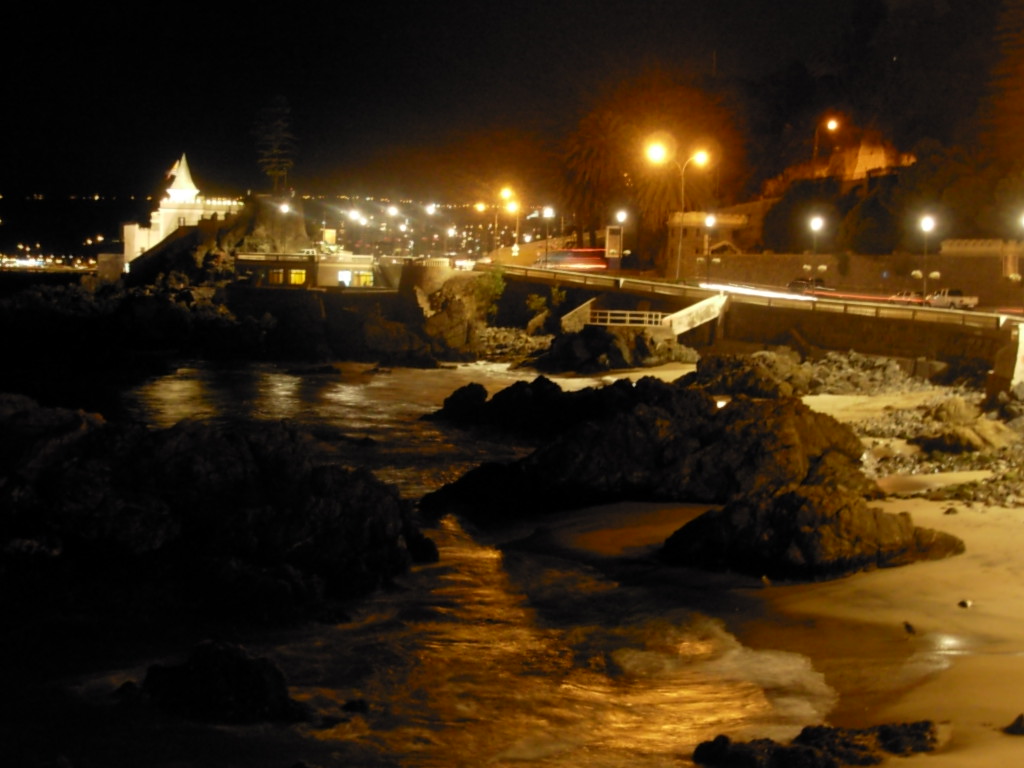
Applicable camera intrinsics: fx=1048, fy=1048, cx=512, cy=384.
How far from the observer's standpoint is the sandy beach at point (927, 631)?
788 cm

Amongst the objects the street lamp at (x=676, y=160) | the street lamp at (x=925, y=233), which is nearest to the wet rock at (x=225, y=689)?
the street lamp at (x=676, y=160)

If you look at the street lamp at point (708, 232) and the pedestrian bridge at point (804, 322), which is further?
the street lamp at point (708, 232)

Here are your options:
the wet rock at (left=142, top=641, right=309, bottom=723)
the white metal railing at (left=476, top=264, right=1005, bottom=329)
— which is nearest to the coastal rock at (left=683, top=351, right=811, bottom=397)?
the white metal railing at (left=476, top=264, right=1005, bottom=329)

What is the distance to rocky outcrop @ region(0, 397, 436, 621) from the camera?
38.0 feet

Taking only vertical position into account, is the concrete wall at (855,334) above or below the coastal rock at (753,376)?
above

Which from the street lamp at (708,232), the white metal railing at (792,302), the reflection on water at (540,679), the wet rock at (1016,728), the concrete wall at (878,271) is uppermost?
the street lamp at (708,232)

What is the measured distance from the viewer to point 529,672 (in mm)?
9555

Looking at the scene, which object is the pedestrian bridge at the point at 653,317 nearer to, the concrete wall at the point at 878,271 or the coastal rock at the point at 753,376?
the coastal rock at the point at 753,376

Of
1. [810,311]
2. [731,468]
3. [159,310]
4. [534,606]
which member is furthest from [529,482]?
[159,310]

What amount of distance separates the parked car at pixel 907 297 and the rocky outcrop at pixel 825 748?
32318 millimetres

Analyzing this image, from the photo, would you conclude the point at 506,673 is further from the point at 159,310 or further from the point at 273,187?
the point at 273,187

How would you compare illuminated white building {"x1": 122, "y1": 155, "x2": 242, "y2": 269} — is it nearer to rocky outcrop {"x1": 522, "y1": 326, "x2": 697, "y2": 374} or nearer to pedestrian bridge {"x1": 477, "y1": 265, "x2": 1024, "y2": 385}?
pedestrian bridge {"x1": 477, "y1": 265, "x2": 1024, "y2": 385}

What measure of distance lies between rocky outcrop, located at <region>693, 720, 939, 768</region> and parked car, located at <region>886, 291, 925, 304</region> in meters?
32.3

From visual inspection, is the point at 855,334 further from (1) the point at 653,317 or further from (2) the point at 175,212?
(2) the point at 175,212
